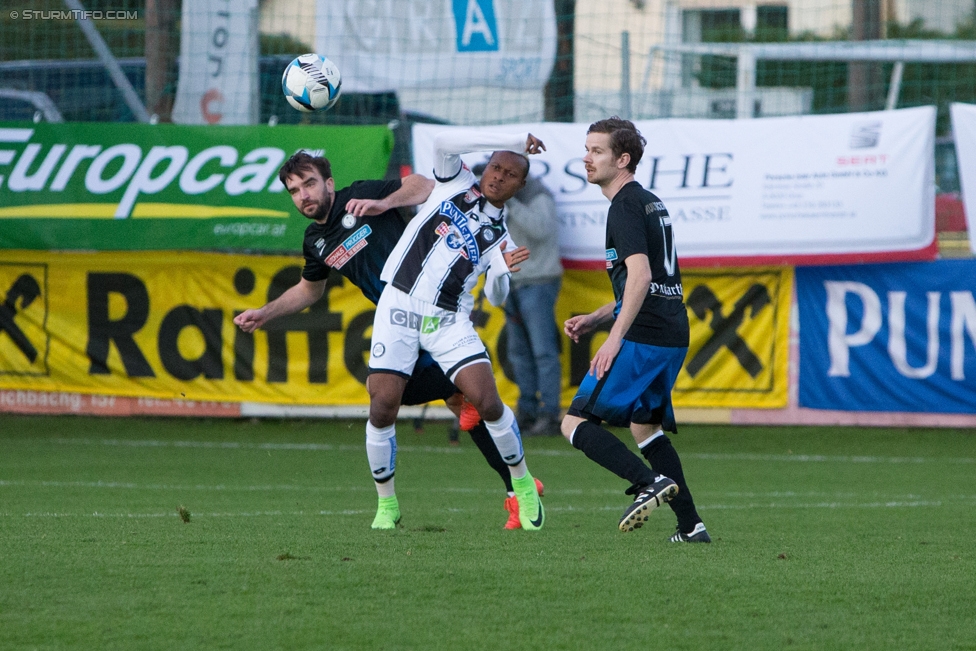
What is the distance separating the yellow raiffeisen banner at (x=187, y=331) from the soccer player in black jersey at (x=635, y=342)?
630 cm

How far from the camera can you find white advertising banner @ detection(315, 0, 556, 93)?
13.1 m

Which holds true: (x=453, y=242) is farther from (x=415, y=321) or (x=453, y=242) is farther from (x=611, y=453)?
(x=611, y=453)

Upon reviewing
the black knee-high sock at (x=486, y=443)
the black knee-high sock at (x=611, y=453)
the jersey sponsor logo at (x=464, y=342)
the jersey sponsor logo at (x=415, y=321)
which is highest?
the jersey sponsor logo at (x=415, y=321)

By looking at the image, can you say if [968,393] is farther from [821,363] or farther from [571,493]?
[571,493]

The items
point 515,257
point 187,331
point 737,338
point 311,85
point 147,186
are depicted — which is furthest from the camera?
point 187,331

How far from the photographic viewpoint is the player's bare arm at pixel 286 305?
6719 millimetres

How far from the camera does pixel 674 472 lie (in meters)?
5.81

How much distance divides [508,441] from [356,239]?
1275 mm

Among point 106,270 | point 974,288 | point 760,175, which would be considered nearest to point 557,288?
point 760,175

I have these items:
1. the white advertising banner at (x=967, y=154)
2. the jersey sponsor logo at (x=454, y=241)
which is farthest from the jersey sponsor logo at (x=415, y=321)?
the white advertising banner at (x=967, y=154)

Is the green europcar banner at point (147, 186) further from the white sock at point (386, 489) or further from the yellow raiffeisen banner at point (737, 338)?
the white sock at point (386, 489)

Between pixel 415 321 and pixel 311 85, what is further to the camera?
pixel 311 85

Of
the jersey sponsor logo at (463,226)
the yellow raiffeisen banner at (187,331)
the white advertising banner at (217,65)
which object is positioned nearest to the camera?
the jersey sponsor logo at (463,226)

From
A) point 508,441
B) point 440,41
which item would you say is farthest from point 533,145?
point 440,41
